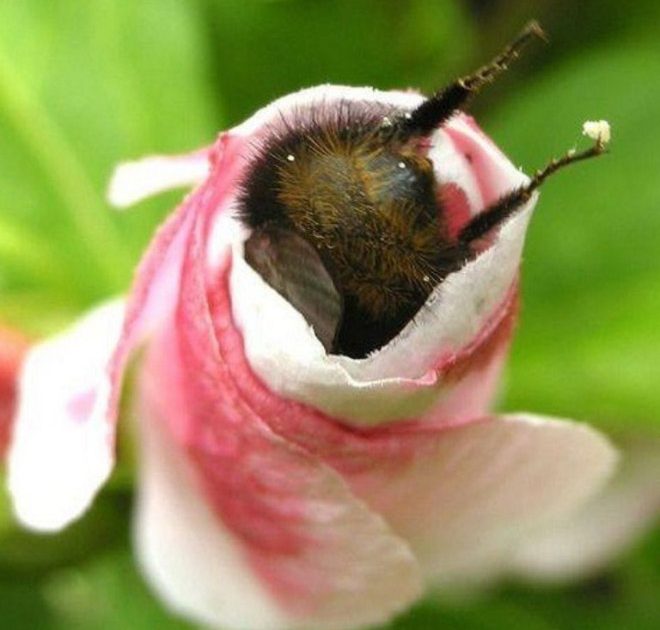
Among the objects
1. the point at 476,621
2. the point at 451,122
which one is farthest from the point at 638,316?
the point at 451,122

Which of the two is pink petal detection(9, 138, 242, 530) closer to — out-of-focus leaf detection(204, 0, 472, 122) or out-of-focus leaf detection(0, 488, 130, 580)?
out-of-focus leaf detection(0, 488, 130, 580)

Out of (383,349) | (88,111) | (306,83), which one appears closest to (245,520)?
(383,349)

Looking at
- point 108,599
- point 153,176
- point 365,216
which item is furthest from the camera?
point 108,599

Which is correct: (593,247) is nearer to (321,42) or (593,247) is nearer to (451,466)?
(321,42)

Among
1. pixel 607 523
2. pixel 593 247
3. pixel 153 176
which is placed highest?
pixel 153 176

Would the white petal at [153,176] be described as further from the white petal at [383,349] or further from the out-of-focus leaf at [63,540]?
the out-of-focus leaf at [63,540]

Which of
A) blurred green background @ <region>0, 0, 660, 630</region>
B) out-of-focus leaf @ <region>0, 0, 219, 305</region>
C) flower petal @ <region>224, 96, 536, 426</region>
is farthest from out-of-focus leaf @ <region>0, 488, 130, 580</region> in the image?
flower petal @ <region>224, 96, 536, 426</region>

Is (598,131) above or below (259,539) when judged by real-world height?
above
